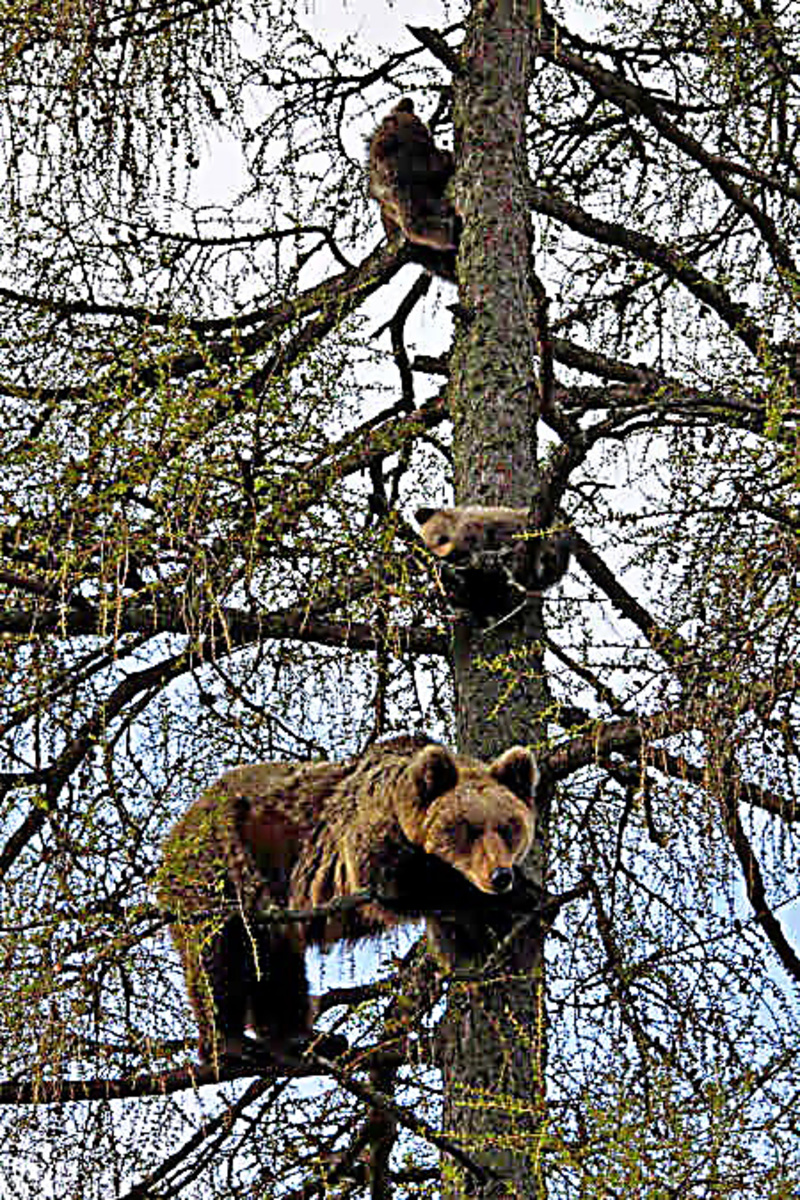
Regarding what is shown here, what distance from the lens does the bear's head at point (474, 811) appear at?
4.32 metres

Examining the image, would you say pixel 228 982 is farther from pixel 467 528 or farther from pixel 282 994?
pixel 467 528

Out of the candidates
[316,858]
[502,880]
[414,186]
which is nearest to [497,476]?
[316,858]

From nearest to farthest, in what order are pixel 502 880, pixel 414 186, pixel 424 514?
pixel 502 880 < pixel 424 514 < pixel 414 186

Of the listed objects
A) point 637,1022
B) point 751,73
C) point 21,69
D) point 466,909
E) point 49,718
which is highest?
point 751,73

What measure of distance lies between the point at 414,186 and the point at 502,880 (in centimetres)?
392

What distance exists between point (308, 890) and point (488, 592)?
1.09 metres

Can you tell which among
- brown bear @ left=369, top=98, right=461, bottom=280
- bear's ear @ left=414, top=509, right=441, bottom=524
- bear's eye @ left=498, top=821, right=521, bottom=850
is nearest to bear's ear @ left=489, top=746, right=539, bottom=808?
bear's eye @ left=498, top=821, right=521, bottom=850

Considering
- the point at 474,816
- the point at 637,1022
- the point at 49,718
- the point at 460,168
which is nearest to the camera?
the point at 474,816

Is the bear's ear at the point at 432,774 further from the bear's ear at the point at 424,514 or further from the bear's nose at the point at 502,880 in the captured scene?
the bear's ear at the point at 424,514

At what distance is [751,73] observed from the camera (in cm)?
622

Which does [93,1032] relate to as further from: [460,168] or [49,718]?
[460,168]

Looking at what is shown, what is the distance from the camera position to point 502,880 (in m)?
4.21

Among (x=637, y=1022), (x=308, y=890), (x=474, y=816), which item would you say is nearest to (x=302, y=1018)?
(x=308, y=890)

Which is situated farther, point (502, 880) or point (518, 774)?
point (518, 774)
